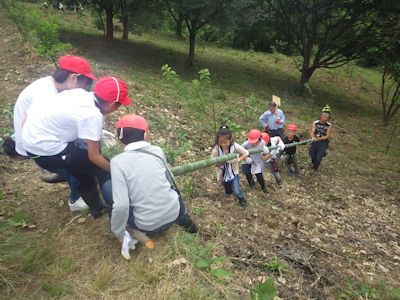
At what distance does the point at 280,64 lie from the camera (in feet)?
86.8

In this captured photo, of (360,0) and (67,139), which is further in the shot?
(360,0)

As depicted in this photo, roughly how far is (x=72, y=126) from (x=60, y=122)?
114 millimetres

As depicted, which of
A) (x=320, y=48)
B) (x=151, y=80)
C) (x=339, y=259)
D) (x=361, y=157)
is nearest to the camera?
(x=339, y=259)

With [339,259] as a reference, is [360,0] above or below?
above

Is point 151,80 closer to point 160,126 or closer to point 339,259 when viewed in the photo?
point 160,126

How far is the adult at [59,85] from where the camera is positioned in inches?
161

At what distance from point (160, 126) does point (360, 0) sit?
43.1 ft

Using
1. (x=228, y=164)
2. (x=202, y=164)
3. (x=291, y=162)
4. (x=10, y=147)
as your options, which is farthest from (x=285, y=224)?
(x=10, y=147)

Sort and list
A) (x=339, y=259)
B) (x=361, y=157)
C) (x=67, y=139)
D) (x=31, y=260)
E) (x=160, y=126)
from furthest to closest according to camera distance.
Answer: (x=361, y=157), (x=160, y=126), (x=339, y=259), (x=67, y=139), (x=31, y=260)

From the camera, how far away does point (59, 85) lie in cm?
427

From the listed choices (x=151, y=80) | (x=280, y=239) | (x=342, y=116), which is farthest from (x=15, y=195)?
(x=342, y=116)

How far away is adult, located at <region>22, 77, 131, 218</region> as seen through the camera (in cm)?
371

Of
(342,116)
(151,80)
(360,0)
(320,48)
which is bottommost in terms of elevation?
(342,116)

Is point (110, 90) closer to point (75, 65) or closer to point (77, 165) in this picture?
point (75, 65)
